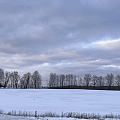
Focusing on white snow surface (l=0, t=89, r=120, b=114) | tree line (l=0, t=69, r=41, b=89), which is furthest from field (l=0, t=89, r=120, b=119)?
tree line (l=0, t=69, r=41, b=89)

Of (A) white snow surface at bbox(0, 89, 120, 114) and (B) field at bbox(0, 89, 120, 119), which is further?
(A) white snow surface at bbox(0, 89, 120, 114)

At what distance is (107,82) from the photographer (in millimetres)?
144500

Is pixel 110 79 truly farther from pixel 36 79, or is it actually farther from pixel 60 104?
pixel 60 104

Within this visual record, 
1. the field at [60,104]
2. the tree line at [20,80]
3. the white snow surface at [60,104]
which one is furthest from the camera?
the tree line at [20,80]

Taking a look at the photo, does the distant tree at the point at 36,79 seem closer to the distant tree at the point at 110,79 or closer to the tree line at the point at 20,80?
the tree line at the point at 20,80

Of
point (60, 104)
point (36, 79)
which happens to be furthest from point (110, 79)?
point (60, 104)

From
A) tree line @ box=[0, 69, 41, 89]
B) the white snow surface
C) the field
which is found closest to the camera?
the field

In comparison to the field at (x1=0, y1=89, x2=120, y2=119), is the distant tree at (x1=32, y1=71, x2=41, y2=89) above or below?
above

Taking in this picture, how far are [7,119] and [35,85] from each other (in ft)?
392

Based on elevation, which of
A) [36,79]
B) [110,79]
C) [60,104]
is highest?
[110,79]

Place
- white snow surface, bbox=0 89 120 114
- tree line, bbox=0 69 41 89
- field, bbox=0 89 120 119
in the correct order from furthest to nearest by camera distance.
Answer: tree line, bbox=0 69 41 89
white snow surface, bbox=0 89 120 114
field, bbox=0 89 120 119

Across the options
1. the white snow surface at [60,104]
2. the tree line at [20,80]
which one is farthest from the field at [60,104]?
the tree line at [20,80]

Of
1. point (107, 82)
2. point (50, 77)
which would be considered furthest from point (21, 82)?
point (107, 82)

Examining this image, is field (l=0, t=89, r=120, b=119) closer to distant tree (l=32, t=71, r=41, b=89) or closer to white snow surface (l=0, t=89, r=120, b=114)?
white snow surface (l=0, t=89, r=120, b=114)
